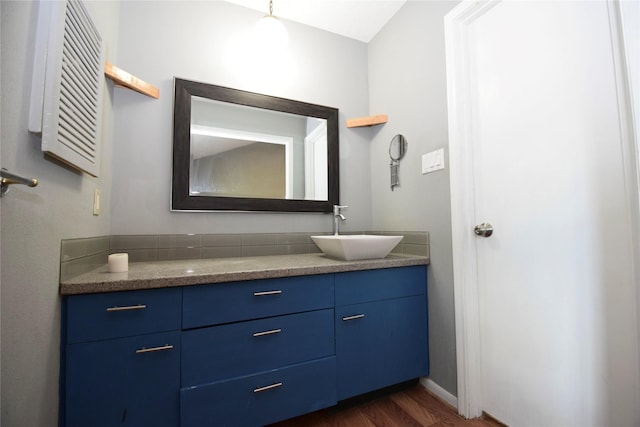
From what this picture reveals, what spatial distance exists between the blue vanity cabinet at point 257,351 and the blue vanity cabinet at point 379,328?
0.08 metres

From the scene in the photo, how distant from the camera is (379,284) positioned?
1419 mm

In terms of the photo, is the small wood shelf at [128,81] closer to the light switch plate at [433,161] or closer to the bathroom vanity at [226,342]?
the bathroom vanity at [226,342]

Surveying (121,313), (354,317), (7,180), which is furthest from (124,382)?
(354,317)

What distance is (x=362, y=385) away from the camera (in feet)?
4.42

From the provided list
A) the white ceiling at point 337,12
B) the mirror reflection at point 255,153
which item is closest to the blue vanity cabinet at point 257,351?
the mirror reflection at point 255,153

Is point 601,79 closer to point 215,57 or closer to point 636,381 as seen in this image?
point 636,381

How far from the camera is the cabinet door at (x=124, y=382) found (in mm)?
892

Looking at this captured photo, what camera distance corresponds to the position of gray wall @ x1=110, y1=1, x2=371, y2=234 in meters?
1.49

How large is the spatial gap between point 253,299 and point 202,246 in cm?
65

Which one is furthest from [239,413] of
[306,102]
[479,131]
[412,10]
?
[412,10]

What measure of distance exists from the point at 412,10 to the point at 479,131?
0.99 meters

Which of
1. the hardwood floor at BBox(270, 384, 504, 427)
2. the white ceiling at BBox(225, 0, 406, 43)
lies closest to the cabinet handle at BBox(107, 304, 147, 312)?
the hardwood floor at BBox(270, 384, 504, 427)

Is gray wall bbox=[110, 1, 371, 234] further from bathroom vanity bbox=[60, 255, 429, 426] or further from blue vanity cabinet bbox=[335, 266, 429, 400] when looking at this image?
blue vanity cabinet bbox=[335, 266, 429, 400]

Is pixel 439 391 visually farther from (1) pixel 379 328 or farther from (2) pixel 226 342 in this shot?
(2) pixel 226 342
